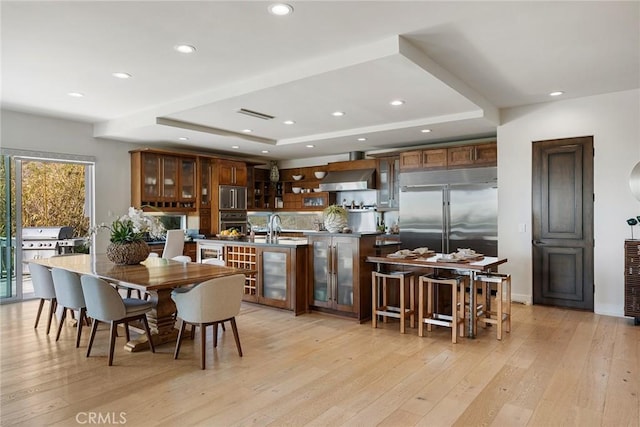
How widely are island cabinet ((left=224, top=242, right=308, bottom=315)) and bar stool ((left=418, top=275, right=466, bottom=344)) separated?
1.53 m

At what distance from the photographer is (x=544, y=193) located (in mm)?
5496

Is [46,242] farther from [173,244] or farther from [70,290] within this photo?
[70,290]

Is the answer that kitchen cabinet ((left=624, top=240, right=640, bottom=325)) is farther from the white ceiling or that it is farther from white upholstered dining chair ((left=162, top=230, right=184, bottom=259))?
white upholstered dining chair ((left=162, top=230, right=184, bottom=259))

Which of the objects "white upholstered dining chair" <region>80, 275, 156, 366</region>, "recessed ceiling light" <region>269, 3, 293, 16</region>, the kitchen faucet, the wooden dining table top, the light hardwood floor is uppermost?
"recessed ceiling light" <region>269, 3, 293, 16</region>

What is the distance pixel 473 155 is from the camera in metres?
6.41

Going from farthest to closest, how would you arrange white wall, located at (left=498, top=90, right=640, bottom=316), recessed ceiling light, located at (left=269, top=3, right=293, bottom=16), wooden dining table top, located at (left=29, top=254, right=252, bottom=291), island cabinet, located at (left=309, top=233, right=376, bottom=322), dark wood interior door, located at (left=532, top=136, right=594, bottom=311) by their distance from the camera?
dark wood interior door, located at (left=532, top=136, right=594, bottom=311)
white wall, located at (left=498, top=90, right=640, bottom=316)
island cabinet, located at (left=309, top=233, right=376, bottom=322)
wooden dining table top, located at (left=29, top=254, right=252, bottom=291)
recessed ceiling light, located at (left=269, top=3, right=293, bottom=16)

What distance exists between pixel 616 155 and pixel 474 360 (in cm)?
338

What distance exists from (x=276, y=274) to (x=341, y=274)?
0.92 meters

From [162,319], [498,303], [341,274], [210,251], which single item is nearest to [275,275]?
[341,274]

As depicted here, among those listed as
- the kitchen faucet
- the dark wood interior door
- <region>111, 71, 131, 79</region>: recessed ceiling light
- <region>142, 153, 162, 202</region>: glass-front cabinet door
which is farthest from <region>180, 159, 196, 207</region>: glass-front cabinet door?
the dark wood interior door

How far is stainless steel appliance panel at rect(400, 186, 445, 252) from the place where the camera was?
22.1 feet

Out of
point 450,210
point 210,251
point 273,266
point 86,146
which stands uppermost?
point 86,146

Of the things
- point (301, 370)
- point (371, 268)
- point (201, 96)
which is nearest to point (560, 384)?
point (301, 370)

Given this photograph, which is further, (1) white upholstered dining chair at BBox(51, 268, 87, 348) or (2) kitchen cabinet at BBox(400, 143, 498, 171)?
(2) kitchen cabinet at BBox(400, 143, 498, 171)
